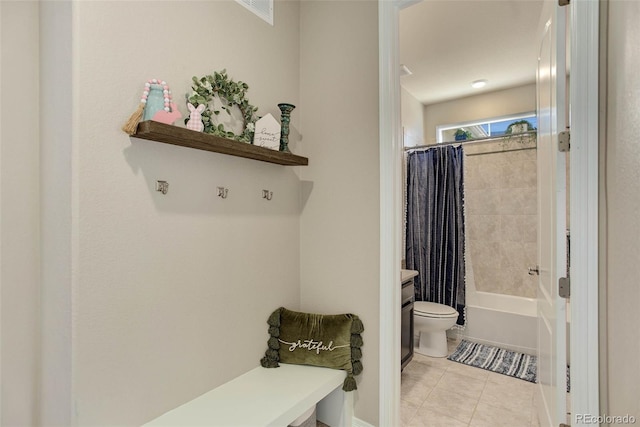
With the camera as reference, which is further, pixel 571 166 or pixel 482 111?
pixel 482 111

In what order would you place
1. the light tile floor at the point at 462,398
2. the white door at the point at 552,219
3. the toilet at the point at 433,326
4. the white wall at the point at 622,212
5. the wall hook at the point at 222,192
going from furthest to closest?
the toilet at the point at 433,326 < the light tile floor at the point at 462,398 < the wall hook at the point at 222,192 < the white door at the point at 552,219 < the white wall at the point at 622,212

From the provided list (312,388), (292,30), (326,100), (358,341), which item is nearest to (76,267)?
(312,388)

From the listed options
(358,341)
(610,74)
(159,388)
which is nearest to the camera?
(610,74)

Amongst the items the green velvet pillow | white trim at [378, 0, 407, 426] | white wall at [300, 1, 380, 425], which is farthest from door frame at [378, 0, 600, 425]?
the green velvet pillow

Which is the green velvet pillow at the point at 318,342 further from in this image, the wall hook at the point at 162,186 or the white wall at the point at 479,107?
the white wall at the point at 479,107

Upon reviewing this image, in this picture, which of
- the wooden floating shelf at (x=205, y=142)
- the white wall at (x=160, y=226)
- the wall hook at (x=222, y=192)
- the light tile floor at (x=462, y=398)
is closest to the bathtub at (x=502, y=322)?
the light tile floor at (x=462, y=398)

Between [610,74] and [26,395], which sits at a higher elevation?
[610,74]

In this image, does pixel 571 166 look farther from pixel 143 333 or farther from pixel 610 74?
pixel 143 333

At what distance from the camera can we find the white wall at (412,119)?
12.8 feet

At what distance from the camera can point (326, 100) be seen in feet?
6.68

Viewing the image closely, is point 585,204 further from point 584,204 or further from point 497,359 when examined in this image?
point 497,359

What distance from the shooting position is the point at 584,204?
1250 millimetres

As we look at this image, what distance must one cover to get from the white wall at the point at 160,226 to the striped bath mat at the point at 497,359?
200 cm

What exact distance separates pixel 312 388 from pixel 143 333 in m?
0.83
